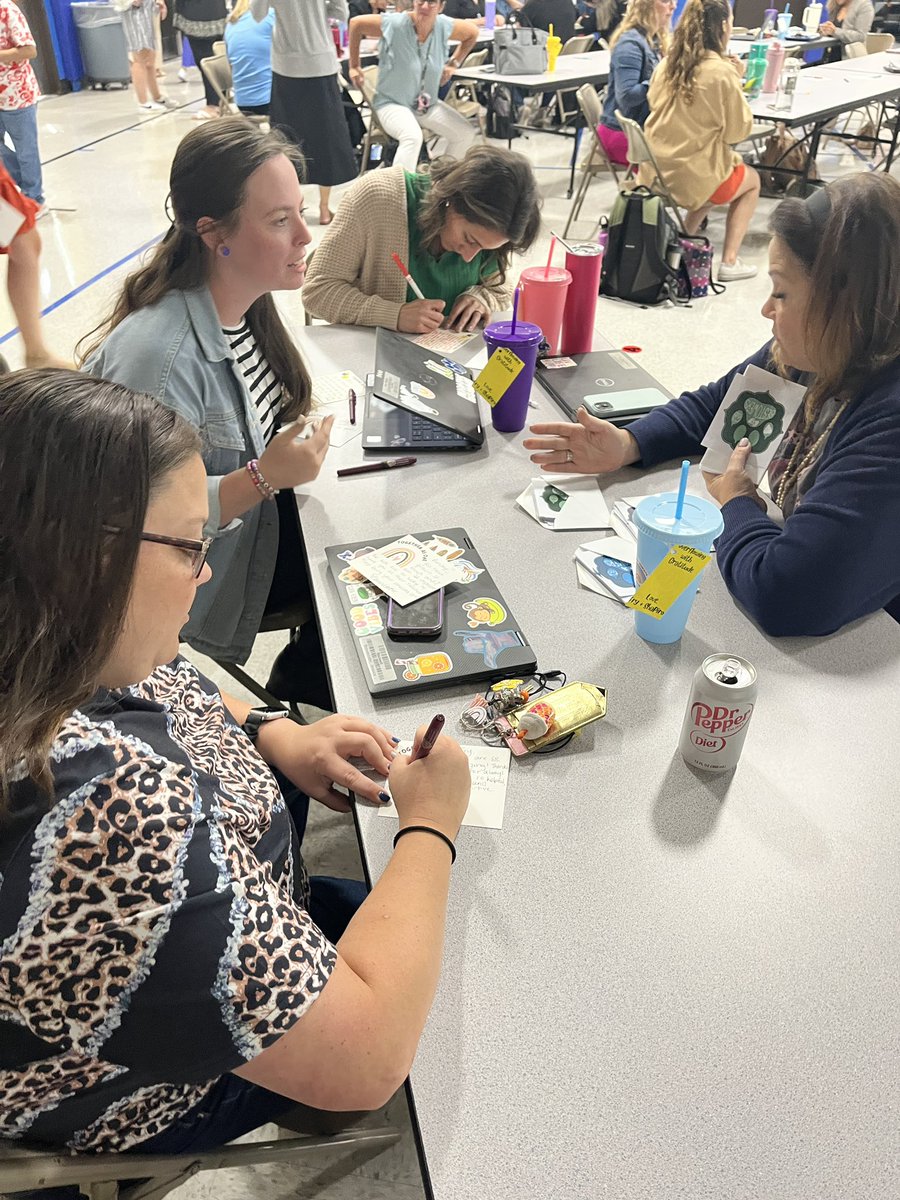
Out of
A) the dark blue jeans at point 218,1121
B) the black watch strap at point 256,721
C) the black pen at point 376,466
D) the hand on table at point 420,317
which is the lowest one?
the dark blue jeans at point 218,1121

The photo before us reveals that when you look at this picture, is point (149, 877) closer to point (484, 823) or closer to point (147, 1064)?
point (147, 1064)

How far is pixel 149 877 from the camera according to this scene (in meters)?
0.67

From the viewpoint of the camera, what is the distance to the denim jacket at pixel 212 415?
63.4 inches

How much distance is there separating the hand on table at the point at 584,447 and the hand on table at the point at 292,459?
447mm

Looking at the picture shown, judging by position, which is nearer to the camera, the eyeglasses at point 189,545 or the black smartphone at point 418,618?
the eyeglasses at point 189,545

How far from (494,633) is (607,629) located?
0.19 meters

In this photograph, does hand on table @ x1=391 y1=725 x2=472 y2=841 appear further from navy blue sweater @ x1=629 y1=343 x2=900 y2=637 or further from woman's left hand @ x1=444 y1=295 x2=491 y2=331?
woman's left hand @ x1=444 y1=295 x2=491 y2=331

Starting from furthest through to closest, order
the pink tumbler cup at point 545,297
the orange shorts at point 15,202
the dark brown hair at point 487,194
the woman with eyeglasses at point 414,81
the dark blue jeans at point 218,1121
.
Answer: the woman with eyeglasses at point 414,81 → the orange shorts at point 15,202 → the dark brown hair at point 487,194 → the pink tumbler cup at point 545,297 → the dark blue jeans at point 218,1121

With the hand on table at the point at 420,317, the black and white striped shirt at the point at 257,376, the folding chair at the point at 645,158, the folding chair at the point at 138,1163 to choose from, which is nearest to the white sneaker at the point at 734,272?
the folding chair at the point at 645,158

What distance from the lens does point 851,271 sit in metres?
1.37

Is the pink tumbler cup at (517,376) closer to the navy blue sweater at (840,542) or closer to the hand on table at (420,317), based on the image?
the hand on table at (420,317)

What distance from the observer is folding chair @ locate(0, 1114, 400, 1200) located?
791 mm

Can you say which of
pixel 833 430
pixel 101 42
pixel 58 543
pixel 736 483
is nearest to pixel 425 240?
pixel 736 483

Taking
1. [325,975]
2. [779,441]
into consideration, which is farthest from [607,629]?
[325,975]
